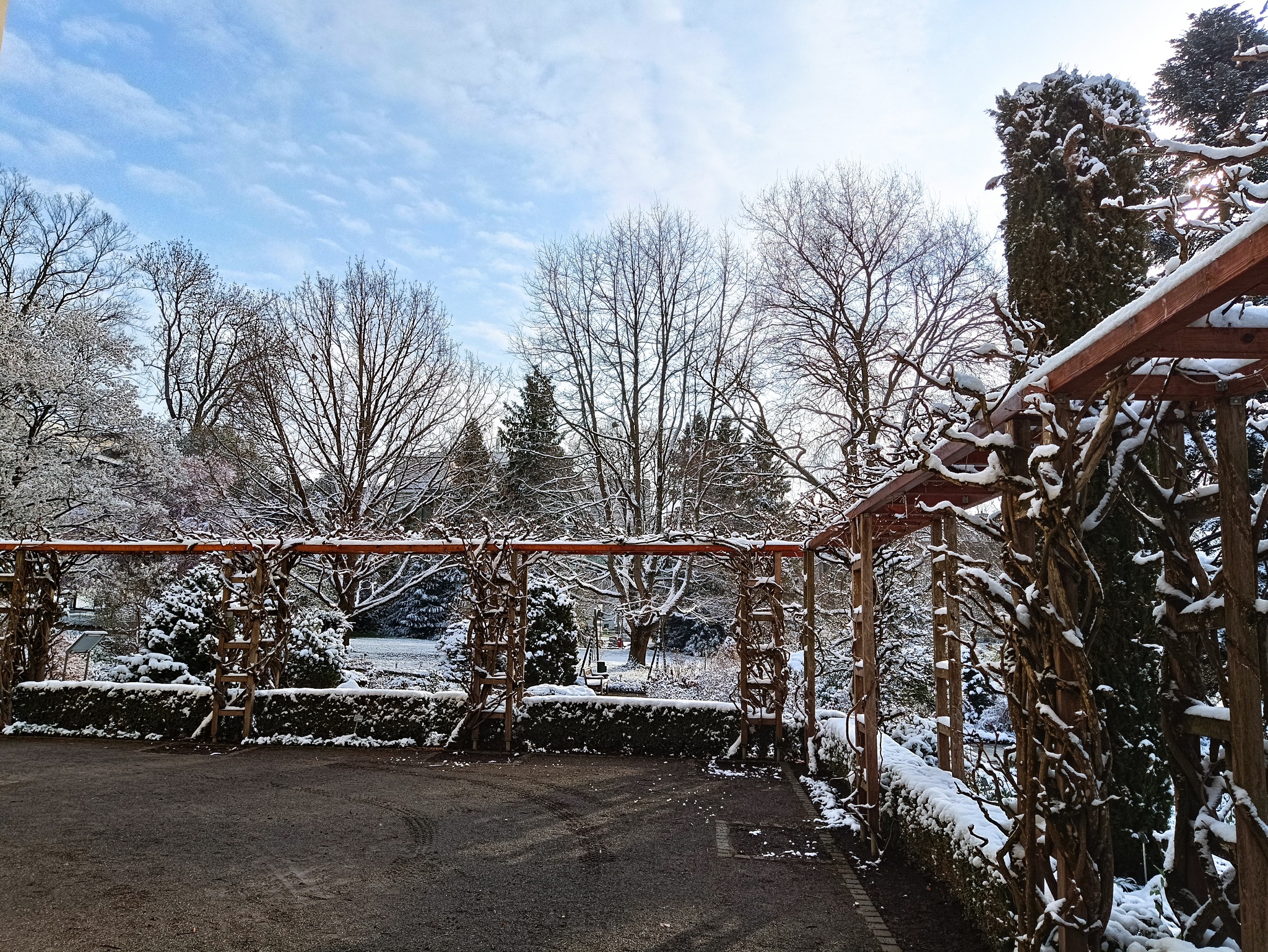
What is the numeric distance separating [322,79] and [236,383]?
10.8m

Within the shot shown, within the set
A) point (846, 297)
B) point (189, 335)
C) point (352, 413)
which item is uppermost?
point (189, 335)

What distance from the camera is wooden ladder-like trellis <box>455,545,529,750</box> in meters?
8.44

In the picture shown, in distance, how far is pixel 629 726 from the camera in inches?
333

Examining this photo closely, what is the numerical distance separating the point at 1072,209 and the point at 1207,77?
970 centimetres

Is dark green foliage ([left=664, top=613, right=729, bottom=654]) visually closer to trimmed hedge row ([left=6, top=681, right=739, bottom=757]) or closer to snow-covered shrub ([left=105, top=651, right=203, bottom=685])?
trimmed hedge row ([left=6, top=681, right=739, bottom=757])

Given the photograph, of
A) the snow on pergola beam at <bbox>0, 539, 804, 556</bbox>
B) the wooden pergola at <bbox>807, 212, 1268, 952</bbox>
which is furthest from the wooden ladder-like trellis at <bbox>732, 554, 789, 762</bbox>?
the wooden pergola at <bbox>807, 212, 1268, 952</bbox>

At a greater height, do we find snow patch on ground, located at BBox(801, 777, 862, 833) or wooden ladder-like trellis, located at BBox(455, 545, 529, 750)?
wooden ladder-like trellis, located at BBox(455, 545, 529, 750)

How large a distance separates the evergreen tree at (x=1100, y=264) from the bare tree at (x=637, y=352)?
9372mm

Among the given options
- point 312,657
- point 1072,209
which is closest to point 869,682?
point 1072,209

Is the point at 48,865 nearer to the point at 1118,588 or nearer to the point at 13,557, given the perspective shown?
the point at 1118,588

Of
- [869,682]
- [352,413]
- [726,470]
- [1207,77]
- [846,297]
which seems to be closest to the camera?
[869,682]

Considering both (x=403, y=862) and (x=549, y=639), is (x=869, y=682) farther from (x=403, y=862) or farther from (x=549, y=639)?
(x=549, y=639)

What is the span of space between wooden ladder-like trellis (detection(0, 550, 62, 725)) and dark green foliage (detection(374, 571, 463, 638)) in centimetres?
1067

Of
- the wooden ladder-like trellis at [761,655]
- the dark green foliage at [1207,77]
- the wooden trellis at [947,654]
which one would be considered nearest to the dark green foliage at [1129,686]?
the wooden trellis at [947,654]
